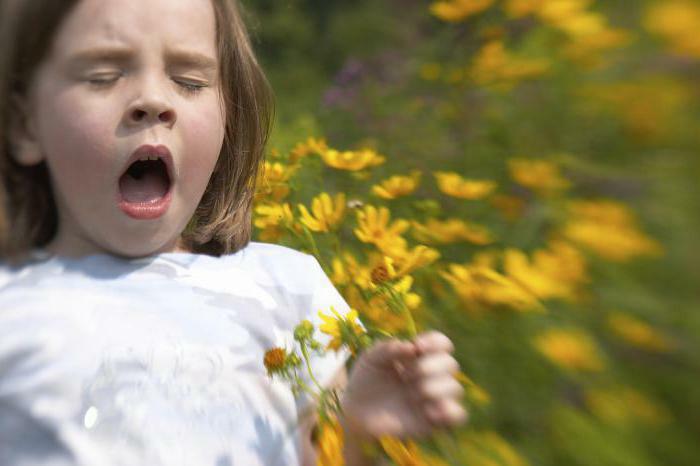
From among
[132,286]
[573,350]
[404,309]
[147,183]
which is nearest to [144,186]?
[147,183]

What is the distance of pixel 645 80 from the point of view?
13.3 inches

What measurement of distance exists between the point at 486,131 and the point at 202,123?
469mm

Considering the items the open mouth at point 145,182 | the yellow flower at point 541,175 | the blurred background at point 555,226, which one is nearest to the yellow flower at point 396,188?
the blurred background at point 555,226

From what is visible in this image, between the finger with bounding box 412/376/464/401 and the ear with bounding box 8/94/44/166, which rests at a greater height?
the ear with bounding box 8/94/44/166

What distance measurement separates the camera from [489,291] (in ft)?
2.11

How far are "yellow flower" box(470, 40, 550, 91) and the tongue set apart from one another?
1.34ft

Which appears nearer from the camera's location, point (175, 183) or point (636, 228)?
point (636, 228)

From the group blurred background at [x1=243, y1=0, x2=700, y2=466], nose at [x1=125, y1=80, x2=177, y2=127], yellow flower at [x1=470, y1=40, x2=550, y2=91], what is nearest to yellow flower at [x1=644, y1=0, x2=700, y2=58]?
→ blurred background at [x1=243, y1=0, x2=700, y2=466]

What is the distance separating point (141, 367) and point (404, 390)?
0.28 metres

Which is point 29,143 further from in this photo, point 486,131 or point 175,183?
point 486,131

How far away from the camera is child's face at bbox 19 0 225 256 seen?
800 mm

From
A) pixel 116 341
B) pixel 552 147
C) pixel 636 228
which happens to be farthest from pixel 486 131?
pixel 636 228

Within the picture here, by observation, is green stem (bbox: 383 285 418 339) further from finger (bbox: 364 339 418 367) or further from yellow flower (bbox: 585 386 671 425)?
yellow flower (bbox: 585 386 671 425)

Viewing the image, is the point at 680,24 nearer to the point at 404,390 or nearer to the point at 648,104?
the point at 648,104
